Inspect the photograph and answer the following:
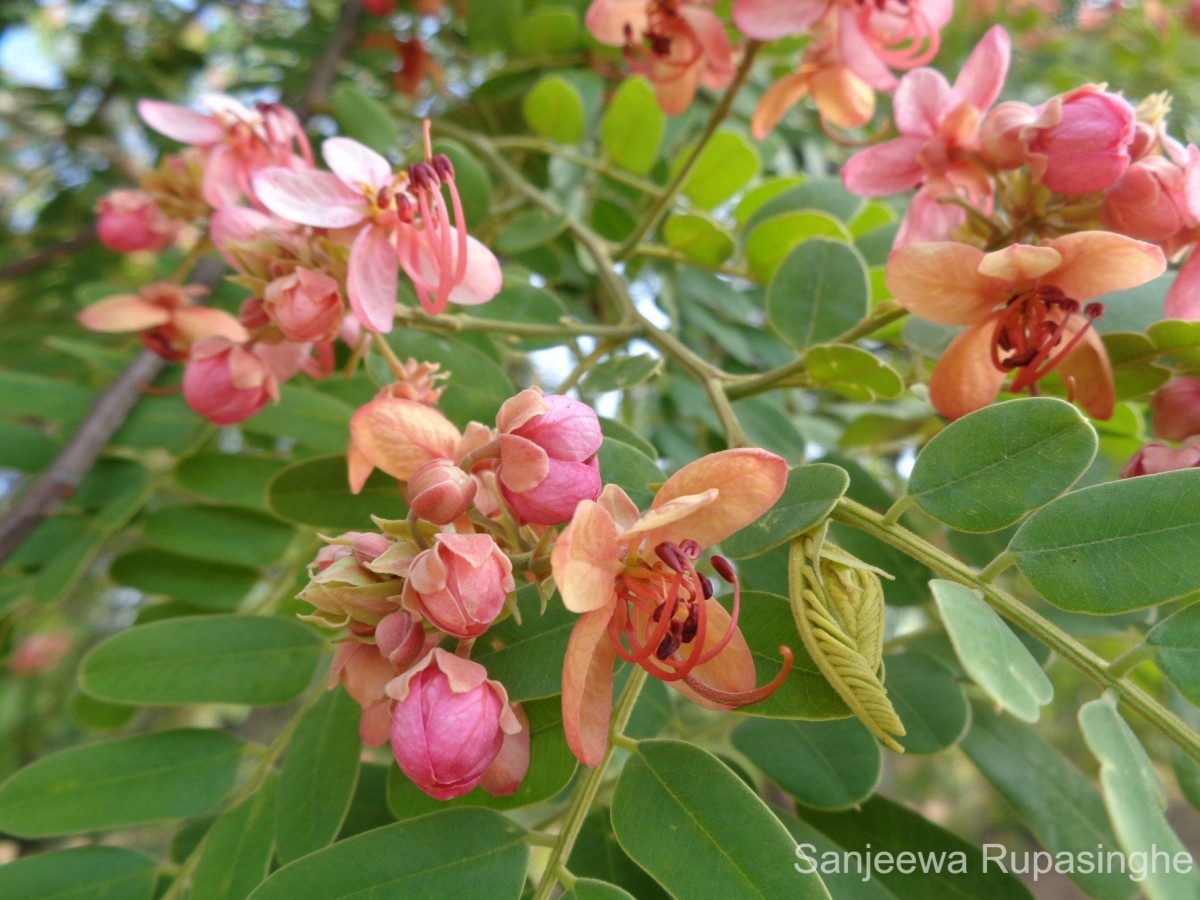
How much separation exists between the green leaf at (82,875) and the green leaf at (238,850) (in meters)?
0.10

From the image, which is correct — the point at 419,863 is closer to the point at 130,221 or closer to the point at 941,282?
the point at 941,282

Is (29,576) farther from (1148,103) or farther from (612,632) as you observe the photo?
(1148,103)

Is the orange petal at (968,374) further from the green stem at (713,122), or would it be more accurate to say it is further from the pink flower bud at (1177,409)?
the green stem at (713,122)

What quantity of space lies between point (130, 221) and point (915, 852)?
1.42 metres

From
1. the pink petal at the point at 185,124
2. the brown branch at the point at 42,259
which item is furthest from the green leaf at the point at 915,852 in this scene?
the brown branch at the point at 42,259

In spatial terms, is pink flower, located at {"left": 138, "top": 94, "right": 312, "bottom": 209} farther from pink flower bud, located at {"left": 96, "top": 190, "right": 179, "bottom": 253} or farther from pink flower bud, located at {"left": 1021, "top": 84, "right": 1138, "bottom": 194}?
pink flower bud, located at {"left": 1021, "top": 84, "right": 1138, "bottom": 194}

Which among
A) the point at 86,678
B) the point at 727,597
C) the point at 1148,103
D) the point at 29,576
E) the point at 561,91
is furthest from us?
the point at 561,91

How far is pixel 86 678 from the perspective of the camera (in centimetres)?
105

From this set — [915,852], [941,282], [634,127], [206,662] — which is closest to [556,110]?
[634,127]

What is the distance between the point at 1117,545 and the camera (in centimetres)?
75

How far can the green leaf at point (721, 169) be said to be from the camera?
1.54 metres

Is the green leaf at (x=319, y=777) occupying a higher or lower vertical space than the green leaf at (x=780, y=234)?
lower

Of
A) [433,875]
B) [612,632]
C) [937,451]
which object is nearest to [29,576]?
[433,875]

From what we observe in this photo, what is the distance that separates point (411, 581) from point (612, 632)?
0.16 meters
